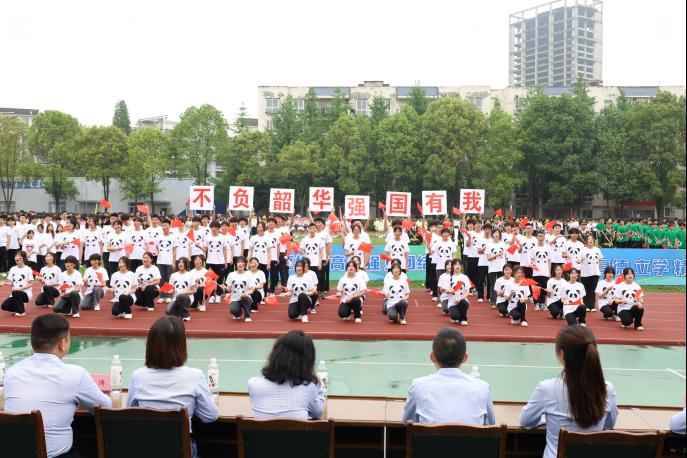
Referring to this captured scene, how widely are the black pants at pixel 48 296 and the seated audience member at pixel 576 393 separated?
10436mm

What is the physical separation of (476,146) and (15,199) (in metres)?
32.7

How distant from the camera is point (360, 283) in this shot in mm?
11359

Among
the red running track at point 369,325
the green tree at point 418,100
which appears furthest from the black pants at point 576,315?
the green tree at point 418,100

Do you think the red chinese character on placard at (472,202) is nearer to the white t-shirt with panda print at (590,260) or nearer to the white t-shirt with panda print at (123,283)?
the white t-shirt with panda print at (590,260)

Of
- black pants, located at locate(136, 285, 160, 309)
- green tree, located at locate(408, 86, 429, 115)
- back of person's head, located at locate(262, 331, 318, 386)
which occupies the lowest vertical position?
black pants, located at locate(136, 285, 160, 309)

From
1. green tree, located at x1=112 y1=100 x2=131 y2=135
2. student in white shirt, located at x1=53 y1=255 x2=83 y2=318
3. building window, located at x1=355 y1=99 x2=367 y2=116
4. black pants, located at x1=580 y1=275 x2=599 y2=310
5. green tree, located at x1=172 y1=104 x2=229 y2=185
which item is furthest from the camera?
green tree, located at x1=112 y1=100 x2=131 y2=135

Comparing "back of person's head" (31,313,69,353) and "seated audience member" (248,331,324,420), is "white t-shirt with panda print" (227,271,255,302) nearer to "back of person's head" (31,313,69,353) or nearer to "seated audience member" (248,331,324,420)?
"back of person's head" (31,313,69,353)

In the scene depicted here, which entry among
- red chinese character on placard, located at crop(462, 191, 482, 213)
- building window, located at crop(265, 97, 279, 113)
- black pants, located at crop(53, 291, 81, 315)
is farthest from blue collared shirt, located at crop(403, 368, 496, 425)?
building window, located at crop(265, 97, 279, 113)

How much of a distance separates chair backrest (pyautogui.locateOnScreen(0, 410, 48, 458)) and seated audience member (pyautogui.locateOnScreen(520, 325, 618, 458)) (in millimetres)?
2736

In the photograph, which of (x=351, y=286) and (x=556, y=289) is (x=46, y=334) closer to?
(x=351, y=286)

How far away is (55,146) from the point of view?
140ft

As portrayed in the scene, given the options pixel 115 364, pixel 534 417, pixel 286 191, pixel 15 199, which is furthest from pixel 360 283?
pixel 15 199

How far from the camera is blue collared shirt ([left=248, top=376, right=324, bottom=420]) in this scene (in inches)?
148

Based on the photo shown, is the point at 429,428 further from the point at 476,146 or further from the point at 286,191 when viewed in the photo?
the point at 476,146
